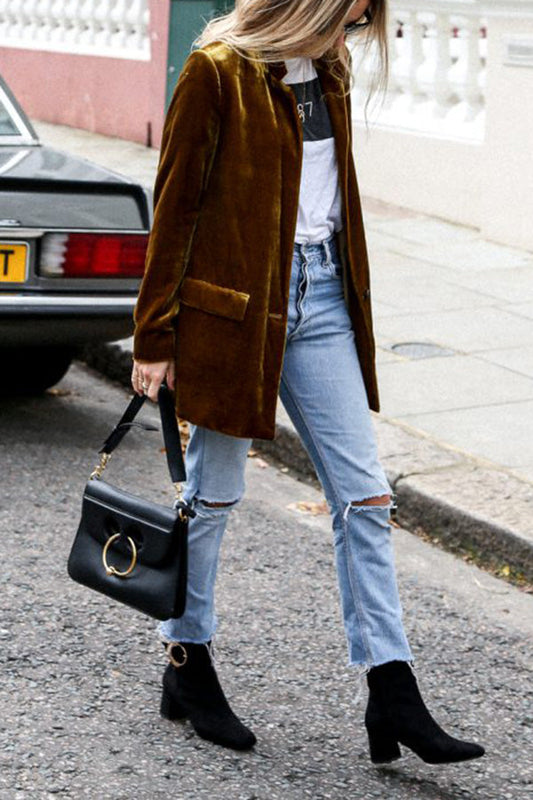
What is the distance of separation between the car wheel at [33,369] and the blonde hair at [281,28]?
375 cm

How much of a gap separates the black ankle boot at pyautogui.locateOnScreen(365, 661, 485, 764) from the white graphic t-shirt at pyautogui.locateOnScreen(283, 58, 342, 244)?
3.20ft

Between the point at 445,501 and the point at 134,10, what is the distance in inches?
414

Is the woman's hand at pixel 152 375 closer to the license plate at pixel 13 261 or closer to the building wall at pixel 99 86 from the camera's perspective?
the license plate at pixel 13 261

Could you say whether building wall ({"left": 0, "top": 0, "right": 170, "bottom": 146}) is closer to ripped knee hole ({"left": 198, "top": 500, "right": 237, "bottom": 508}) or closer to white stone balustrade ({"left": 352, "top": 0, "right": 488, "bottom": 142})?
white stone balustrade ({"left": 352, "top": 0, "right": 488, "bottom": 142})

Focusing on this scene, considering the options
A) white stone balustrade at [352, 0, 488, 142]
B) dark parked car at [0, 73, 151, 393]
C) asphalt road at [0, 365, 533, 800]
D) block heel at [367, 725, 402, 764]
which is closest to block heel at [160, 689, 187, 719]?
asphalt road at [0, 365, 533, 800]

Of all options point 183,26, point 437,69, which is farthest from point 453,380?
point 183,26

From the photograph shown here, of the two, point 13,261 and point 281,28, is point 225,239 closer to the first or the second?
point 281,28

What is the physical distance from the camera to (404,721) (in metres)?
3.43

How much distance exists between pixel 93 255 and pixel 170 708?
251cm

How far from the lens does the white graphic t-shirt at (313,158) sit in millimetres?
3367

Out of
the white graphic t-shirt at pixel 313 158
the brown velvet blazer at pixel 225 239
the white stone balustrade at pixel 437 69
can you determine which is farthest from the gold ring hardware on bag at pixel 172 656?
the white stone balustrade at pixel 437 69

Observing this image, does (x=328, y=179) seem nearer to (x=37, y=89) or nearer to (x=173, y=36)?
(x=173, y=36)

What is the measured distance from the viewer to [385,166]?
11.5 m

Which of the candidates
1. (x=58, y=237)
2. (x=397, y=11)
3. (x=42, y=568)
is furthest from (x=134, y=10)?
(x=42, y=568)
